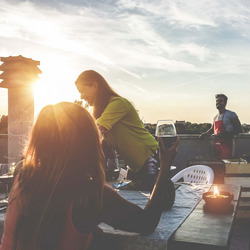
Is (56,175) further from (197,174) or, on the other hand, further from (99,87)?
(197,174)

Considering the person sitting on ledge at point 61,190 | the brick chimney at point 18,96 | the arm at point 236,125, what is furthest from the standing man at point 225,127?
the person sitting on ledge at point 61,190

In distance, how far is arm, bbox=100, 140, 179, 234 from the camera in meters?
1.22

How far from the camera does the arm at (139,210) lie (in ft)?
4.02

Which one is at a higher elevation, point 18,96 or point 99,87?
point 18,96

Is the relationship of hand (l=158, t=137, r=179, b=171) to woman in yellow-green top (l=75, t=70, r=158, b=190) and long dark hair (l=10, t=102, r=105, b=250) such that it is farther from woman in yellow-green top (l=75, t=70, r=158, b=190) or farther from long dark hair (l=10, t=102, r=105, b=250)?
woman in yellow-green top (l=75, t=70, r=158, b=190)

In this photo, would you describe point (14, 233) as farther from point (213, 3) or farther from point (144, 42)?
point (144, 42)

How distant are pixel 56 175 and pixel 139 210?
0.38 metres

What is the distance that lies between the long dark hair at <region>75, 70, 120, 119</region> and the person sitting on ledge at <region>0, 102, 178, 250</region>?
5.03 feet

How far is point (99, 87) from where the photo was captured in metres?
2.76

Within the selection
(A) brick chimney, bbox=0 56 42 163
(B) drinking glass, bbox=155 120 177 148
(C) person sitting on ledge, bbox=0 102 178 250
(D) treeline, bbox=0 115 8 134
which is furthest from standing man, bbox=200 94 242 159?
(C) person sitting on ledge, bbox=0 102 178 250

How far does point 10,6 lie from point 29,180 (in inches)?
235

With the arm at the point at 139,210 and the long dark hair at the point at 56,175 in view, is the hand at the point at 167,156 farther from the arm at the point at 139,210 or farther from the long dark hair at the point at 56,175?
the long dark hair at the point at 56,175

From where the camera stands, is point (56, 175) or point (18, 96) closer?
point (56, 175)

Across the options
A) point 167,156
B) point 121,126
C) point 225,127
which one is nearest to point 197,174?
point 121,126
